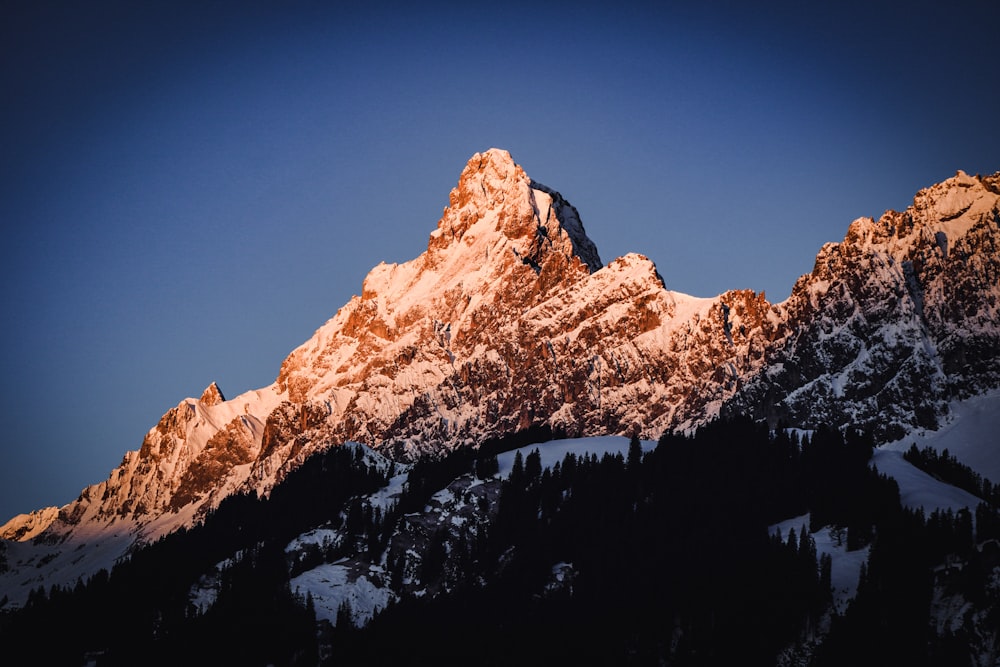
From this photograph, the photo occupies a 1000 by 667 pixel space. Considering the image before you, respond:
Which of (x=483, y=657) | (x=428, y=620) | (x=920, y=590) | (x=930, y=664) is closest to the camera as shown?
(x=930, y=664)

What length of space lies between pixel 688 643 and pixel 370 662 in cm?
3671

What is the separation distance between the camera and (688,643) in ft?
577

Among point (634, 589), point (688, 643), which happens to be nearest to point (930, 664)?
point (688, 643)

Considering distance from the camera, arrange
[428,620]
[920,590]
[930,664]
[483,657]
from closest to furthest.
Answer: [930,664], [920,590], [483,657], [428,620]

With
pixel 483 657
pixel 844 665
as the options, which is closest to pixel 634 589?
pixel 483 657

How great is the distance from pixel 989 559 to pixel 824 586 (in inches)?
697

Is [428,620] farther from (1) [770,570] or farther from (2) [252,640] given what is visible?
(1) [770,570]

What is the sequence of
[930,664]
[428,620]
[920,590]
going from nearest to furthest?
[930,664] < [920,590] < [428,620]

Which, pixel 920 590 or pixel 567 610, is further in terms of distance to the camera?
pixel 567 610

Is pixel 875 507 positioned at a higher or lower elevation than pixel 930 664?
higher

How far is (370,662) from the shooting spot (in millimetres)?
185125

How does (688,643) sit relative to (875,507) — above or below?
below

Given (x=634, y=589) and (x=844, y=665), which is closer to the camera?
(x=844, y=665)

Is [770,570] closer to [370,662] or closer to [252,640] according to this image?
[370,662]
